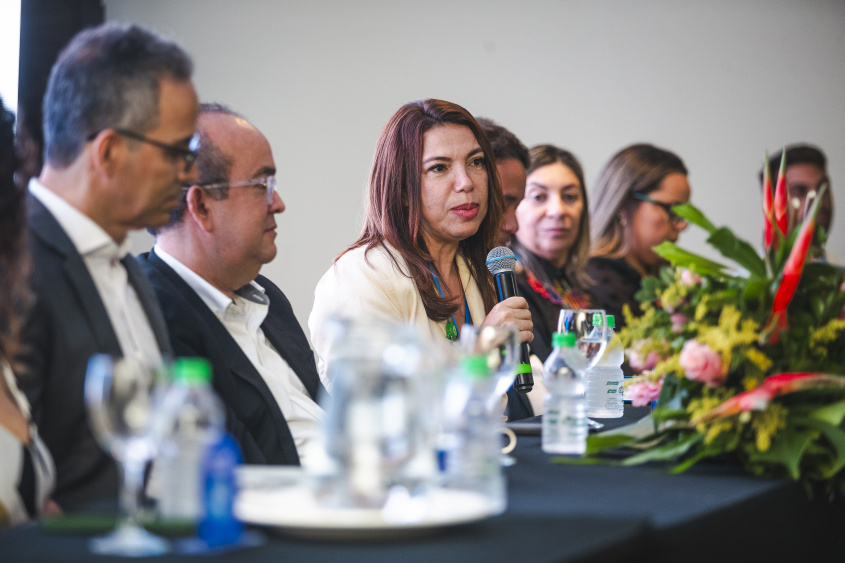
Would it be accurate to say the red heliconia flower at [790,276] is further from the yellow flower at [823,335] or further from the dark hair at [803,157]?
the dark hair at [803,157]

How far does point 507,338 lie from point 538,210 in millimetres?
2227

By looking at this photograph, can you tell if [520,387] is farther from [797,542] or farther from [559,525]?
[559,525]

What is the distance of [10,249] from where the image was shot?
1.29m

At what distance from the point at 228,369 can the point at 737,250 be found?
0.97 meters

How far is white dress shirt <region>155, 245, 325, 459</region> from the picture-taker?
200 centimetres

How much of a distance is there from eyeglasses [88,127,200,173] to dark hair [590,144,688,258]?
2.72 m

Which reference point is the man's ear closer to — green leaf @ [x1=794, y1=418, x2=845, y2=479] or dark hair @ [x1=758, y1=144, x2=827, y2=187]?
green leaf @ [x1=794, y1=418, x2=845, y2=479]

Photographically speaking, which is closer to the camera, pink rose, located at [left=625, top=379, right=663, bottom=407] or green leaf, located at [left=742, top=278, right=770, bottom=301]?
green leaf, located at [left=742, top=278, right=770, bottom=301]

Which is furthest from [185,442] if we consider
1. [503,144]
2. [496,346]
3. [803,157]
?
[803,157]

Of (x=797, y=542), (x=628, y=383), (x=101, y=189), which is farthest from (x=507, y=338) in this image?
(x=101, y=189)

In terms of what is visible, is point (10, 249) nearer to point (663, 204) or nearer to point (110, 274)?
point (110, 274)

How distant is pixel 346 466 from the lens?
3.13 feet

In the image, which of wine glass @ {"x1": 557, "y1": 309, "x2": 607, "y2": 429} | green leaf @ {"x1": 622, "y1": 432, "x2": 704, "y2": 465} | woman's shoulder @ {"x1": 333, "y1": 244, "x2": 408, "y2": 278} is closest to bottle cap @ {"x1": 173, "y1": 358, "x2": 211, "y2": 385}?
green leaf @ {"x1": 622, "y1": 432, "x2": 704, "y2": 465}

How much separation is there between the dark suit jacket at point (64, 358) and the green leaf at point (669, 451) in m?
0.78
